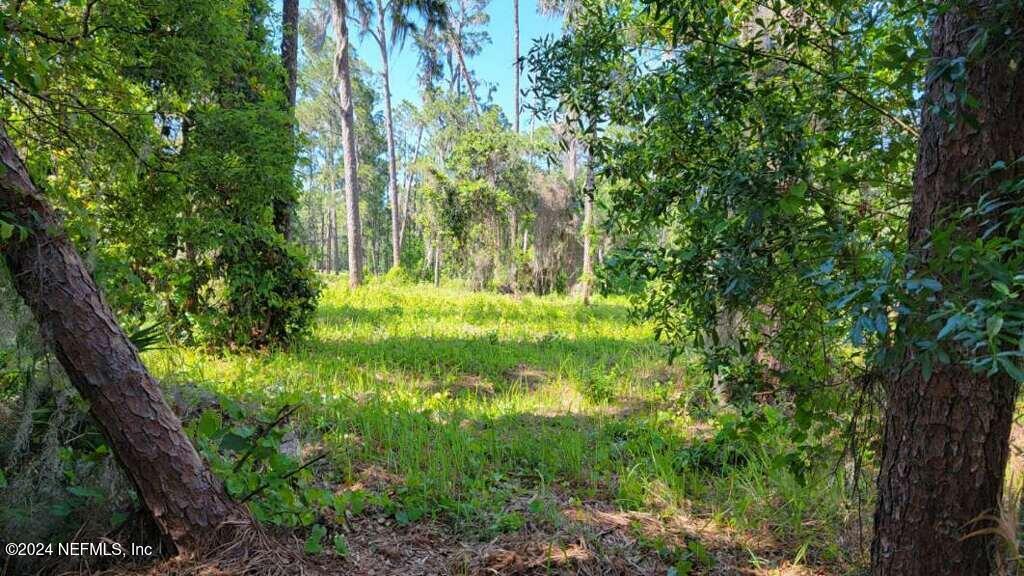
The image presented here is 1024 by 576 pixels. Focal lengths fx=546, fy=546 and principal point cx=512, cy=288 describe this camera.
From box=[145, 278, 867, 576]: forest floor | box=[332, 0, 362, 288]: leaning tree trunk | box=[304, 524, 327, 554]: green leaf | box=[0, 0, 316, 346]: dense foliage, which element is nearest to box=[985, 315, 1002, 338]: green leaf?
box=[145, 278, 867, 576]: forest floor

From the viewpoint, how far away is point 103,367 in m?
2.10

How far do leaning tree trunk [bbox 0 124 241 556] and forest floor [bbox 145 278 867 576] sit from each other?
0.43 m

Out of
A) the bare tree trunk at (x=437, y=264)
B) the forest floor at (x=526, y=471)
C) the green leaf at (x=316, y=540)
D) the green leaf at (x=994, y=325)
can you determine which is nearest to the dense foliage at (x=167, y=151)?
the forest floor at (x=526, y=471)

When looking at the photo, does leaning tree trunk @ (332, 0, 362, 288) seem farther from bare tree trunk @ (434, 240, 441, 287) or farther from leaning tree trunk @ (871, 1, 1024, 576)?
leaning tree trunk @ (871, 1, 1024, 576)

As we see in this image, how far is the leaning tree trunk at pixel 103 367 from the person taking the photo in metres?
2.07

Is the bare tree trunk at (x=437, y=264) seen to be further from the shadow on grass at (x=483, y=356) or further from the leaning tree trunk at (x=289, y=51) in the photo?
the leaning tree trunk at (x=289, y=51)

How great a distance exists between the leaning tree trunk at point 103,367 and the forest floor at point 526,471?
43cm

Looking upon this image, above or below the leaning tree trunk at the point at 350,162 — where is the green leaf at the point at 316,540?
below

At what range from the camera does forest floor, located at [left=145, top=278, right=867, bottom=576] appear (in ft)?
8.71

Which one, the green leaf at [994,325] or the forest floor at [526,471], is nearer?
the green leaf at [994,325]

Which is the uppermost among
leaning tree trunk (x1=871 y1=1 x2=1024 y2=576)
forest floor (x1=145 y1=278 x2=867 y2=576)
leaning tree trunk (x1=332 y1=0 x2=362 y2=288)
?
leaning tree trunk (x1=332 y1=0 x2=362 y2=288)

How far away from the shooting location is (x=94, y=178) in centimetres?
374

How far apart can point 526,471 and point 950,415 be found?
2.46 metres

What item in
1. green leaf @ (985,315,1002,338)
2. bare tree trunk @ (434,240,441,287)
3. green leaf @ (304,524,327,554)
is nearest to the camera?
green leaf @ (985,315,1002,338)
